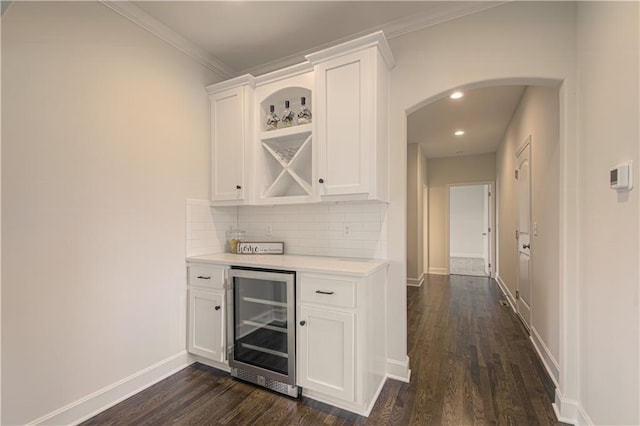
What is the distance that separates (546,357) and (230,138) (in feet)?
10.9

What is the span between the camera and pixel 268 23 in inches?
88.4

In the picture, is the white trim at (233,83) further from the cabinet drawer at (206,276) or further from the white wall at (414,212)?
the white wall at (414,212)

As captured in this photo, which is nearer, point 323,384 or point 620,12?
point 620,12

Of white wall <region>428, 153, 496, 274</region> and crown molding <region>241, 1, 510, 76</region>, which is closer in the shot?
crown molding <region>241, 1, 510, 76</region>

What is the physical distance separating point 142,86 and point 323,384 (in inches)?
98.8

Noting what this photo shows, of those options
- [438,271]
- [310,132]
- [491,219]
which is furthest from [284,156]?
[491,219]

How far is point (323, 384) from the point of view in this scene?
1.88m

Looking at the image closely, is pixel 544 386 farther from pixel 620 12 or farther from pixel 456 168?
pixel 456 168

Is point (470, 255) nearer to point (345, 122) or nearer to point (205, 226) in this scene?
point (345, 122)

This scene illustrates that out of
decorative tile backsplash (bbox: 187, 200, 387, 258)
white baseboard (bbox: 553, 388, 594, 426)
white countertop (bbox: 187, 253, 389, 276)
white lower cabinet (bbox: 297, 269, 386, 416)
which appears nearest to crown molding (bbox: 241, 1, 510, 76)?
decorative tile backsplash (bbox: 187, 200, 387, 258)

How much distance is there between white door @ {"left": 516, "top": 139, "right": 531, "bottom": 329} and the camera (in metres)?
3.20

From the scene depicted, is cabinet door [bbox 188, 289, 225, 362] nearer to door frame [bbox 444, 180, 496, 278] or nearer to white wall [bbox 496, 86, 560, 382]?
white wall [bbox 496, 86, 560, 382]

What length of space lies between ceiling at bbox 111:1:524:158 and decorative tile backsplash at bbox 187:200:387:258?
138cm

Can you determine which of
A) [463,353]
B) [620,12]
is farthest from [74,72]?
[463,353]
